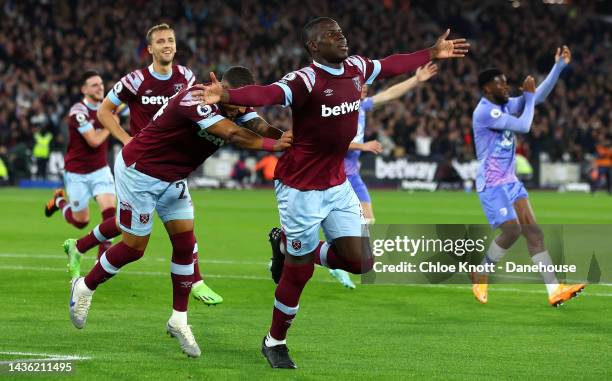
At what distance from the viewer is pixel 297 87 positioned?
8.17 metres

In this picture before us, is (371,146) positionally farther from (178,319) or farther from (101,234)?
(178,319)

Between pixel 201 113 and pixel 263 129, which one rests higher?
pixel 201 113

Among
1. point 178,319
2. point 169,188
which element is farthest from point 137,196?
point 178,319

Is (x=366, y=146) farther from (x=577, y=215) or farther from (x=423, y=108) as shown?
(x=423, y=108)

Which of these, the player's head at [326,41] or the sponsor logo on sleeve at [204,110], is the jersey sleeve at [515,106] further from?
the sponsor logo on sleeve at [204,110]

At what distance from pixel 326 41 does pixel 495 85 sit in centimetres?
450

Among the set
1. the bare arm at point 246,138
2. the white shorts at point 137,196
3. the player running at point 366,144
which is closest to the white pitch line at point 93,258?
the player running at point 366,144

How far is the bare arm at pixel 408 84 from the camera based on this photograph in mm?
11102

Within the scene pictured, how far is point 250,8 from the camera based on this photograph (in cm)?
4491

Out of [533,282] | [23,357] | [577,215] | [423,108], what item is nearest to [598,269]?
[533,282]

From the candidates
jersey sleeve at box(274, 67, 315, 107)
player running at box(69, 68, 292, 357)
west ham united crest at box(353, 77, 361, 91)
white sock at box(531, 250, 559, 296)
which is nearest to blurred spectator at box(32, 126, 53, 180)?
white sock at box(531, 250, 559, 296)

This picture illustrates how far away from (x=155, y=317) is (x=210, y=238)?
28.3ft

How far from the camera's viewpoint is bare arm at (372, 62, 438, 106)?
11102 mm

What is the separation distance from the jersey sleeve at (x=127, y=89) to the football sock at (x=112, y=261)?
9.00ft
